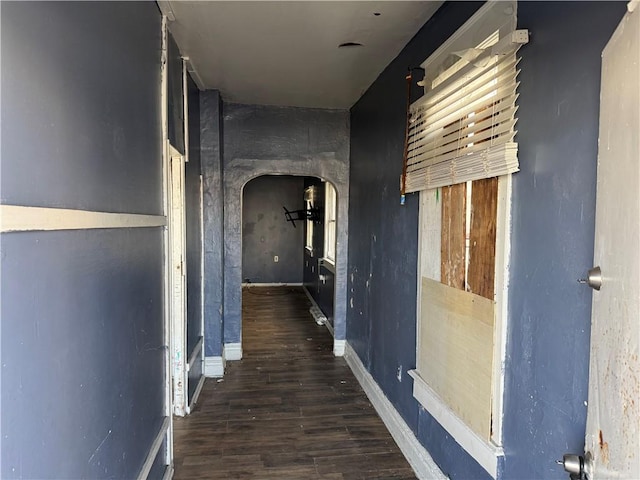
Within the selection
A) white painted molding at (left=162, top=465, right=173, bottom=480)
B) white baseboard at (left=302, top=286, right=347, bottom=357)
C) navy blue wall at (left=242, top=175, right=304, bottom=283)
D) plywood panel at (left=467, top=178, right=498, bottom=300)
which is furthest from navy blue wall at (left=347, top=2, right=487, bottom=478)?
navy blue wall at (left=242, top=175, right=304, bottom=283)

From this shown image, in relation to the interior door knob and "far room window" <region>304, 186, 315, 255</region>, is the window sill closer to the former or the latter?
"far room window" <region>304, 186, 315, 255</region>

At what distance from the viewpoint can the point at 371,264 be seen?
3.55 m

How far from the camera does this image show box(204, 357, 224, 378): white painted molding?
155 inches

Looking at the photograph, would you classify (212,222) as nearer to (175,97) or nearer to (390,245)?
(175,97)

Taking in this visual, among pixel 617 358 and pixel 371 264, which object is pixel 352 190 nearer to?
pixel 371 264

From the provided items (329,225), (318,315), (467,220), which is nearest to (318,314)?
(318,315)

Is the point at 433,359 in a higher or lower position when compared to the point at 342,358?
higher

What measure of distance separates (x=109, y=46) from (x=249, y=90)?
7.94 feet

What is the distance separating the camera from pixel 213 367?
3.95m

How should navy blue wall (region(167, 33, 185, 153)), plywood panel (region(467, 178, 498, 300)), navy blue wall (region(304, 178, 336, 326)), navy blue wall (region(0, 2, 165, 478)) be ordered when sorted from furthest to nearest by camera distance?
navy blue wall (region(304, 178, 336, 326)) < navy blue wall (region(167, 33, 185, 153)) < plywood panel (region(467, 178, 498, 300)) < navy blue wall (region(0, 2, 165, 478))

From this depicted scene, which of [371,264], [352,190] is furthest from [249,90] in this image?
[371,264]

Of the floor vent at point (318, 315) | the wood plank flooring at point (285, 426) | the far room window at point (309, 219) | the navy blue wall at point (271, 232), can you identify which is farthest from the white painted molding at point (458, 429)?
the navy blue wall at point (271, 232)

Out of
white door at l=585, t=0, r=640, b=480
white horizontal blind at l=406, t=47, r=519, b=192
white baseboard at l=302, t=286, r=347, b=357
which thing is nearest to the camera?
white door at l=585, t=0, r=640, b=480

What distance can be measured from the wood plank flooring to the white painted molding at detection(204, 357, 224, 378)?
89mm
